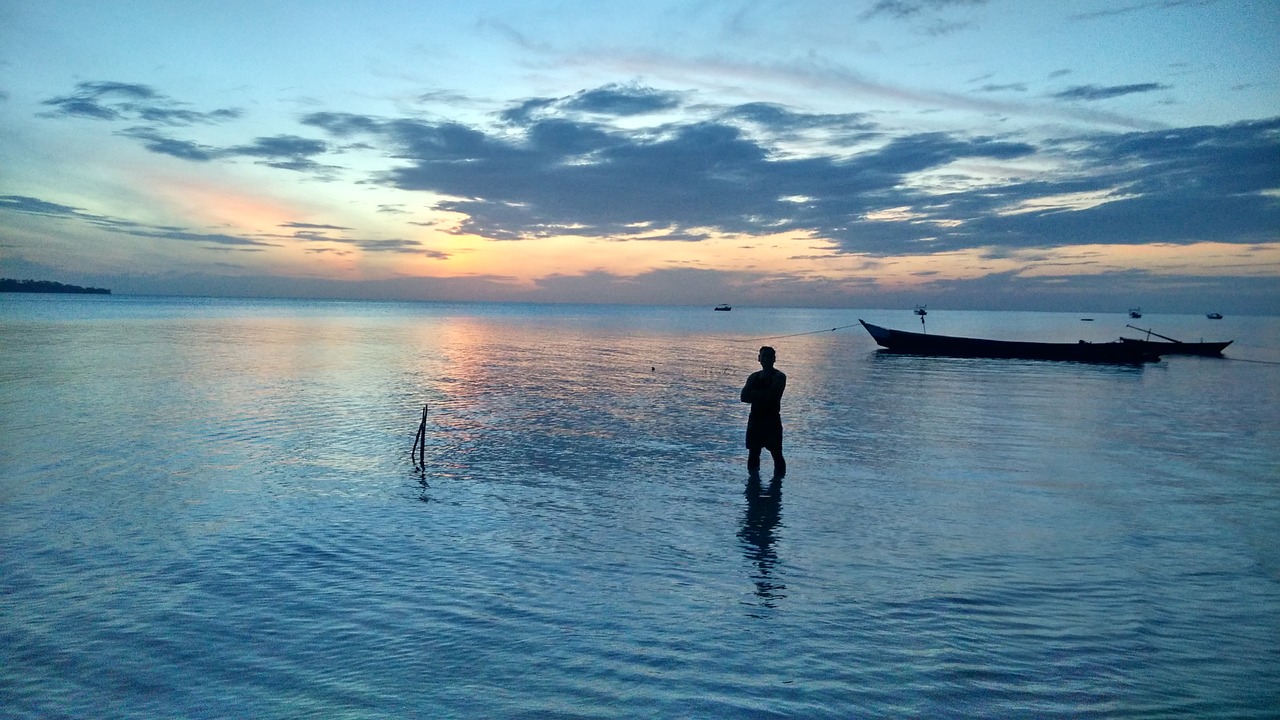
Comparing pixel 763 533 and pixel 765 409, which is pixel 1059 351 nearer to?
pixel 765 409

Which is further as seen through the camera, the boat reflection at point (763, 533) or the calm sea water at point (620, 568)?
the boat reflection at point (763, 533)

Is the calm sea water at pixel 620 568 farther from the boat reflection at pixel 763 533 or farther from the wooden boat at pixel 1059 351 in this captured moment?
the wooden boat at pixel 1059 351

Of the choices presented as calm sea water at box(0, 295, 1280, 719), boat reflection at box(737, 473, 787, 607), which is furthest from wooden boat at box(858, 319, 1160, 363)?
boat reflection at box(737, 473, 787, 607)

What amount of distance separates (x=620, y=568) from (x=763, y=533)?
260cm

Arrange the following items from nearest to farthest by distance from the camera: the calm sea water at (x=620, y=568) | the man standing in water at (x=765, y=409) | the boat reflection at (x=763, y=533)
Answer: the calm sea water at (x=620, y=568) < the boat reflection at (x=763, y=533) < the man standing in water at (x=765, y=409)

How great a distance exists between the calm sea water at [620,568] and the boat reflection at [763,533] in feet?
0.20

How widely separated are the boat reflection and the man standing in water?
44cm

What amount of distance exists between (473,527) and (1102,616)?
787 cm

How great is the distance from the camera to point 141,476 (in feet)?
44.7

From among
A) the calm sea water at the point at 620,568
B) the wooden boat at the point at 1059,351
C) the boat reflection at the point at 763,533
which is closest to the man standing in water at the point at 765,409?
the boat reflection at the point at 763,533

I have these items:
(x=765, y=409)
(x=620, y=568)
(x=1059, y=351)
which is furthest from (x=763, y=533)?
(x=1059, y=351)

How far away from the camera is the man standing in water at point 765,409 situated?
13.0 meters

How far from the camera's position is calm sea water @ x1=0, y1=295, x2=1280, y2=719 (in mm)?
6043

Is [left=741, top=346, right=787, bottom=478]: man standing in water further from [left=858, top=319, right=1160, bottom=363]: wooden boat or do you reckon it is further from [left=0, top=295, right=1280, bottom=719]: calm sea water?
[left=858, top=319, right=1160, bottom=363]: wooden boat
